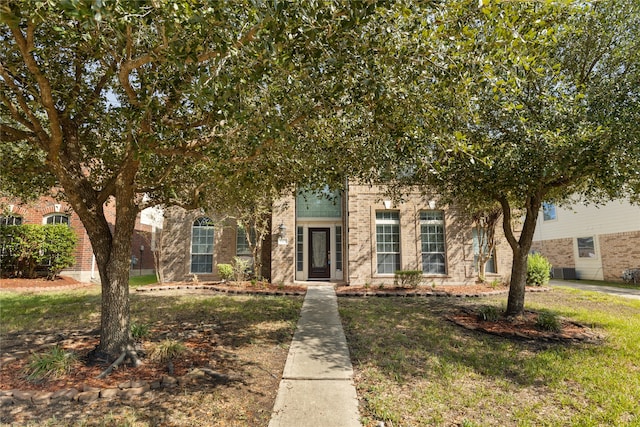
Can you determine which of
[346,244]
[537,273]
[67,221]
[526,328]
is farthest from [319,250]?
[67,221]

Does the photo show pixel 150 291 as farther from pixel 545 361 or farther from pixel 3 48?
pixel 545 361

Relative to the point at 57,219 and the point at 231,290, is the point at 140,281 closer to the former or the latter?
the point at 57,219

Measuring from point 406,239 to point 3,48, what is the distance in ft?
41.0

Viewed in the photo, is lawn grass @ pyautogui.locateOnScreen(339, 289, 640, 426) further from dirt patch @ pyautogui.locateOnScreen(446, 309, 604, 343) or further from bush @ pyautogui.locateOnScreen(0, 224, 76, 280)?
bush @ pyautogui.locateOnScreen(0, 224, 76, 280)

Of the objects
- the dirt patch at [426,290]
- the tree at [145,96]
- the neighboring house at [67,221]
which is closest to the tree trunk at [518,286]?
the dirt patch at [426,290]

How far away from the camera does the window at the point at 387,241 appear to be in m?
14.0

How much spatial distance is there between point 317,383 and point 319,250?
429 inches

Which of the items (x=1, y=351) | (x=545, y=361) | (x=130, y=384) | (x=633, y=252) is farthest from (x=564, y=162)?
(x=633, y=252)

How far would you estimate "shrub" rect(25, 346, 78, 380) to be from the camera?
4531mm

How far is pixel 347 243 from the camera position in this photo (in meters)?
14.1

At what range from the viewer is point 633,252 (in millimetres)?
16953

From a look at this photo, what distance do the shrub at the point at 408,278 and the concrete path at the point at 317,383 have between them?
5.98 meters

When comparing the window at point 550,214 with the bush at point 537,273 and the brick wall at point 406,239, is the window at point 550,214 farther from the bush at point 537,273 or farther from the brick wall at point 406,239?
the brick wall at point 406,239

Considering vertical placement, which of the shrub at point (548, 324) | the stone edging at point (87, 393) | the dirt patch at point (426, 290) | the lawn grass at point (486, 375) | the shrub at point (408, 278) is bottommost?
the lawn grass at point (486, 375)
